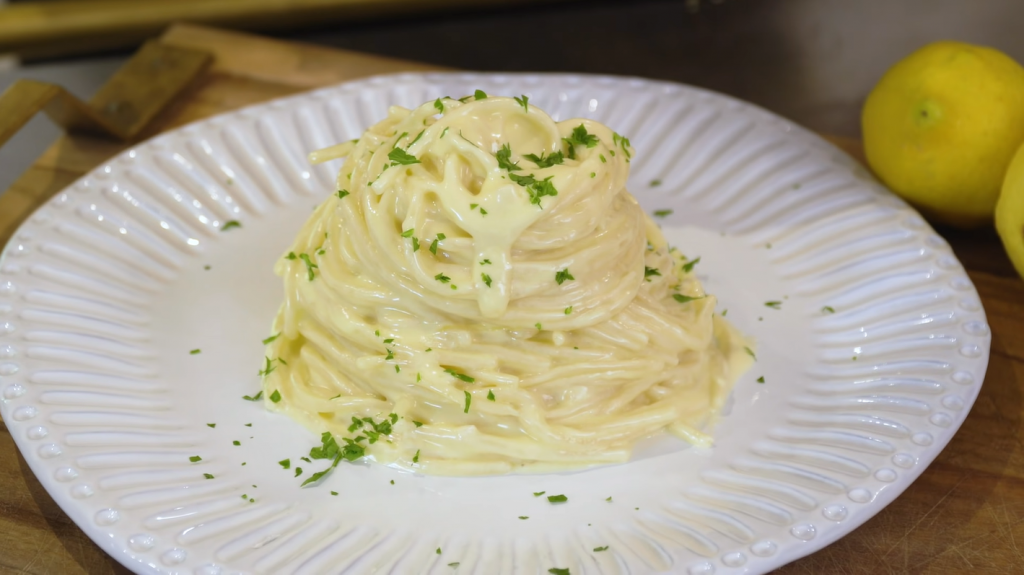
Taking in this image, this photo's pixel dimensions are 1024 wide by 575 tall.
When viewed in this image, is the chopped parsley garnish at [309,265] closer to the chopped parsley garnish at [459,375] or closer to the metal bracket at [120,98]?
the chopped parsley garnish at [459,375]

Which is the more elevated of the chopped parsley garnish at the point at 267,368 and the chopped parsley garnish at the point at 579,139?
the chopped parsley garnish at the point at 579,139

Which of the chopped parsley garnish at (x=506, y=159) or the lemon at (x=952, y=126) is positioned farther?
the lemon at (x=952, y=126)

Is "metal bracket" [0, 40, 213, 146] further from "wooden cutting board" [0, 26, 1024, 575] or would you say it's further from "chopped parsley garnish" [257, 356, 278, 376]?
"chopped parsley garnish" [257, 356, 278, 376]

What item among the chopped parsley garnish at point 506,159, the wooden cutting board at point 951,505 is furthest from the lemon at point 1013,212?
the chopped parsley garnish at point 506,159

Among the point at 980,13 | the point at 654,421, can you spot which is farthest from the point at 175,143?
the point at 980,13

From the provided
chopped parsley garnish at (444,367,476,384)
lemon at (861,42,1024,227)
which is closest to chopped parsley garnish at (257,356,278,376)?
chopped parsley garnish at (444,367,476,384)

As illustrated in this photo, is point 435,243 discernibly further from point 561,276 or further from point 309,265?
point 309,265
